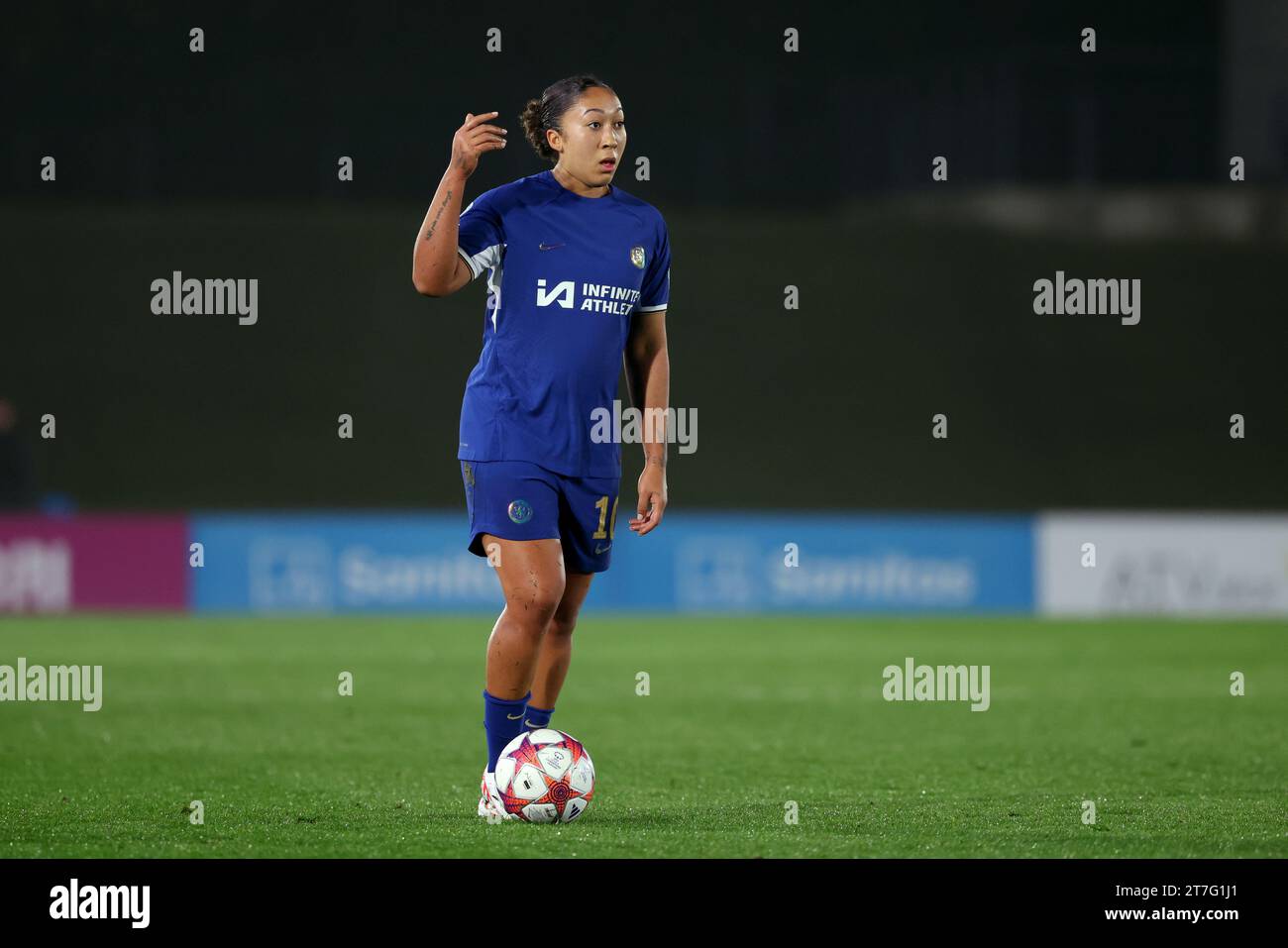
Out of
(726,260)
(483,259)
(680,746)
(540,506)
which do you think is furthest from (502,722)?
(726,260)

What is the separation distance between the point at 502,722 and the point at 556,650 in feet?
1.23

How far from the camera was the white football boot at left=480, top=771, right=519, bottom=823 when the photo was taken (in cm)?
560

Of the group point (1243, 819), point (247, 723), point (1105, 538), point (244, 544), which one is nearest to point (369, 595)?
point (244, 544)

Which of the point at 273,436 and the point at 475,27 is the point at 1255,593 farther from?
the point at 475,27

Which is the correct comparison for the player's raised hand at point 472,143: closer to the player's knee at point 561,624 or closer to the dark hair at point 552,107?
the dark hair at point 552,107

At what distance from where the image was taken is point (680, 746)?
818 centimetres

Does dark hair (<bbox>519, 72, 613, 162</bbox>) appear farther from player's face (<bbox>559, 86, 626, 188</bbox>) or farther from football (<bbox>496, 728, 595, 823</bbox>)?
football (<bbox>496, 728, 595, 823</bbox>)

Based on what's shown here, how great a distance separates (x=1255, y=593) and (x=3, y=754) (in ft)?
40.4

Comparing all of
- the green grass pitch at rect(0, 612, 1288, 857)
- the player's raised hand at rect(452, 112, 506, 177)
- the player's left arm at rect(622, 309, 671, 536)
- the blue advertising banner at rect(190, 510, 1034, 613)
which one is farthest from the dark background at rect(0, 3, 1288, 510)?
the player's raised hand at rect(452, 112, 506, 177)

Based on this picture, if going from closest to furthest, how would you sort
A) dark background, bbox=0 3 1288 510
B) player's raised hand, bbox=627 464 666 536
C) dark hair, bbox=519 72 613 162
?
dark hair, bbox=519 72 613 162, player's raised hand, bbox=627 464 666 536, dark background, bbox=0 3 1288 510

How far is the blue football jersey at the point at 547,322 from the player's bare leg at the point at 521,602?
266mm

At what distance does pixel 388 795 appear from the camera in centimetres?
632
